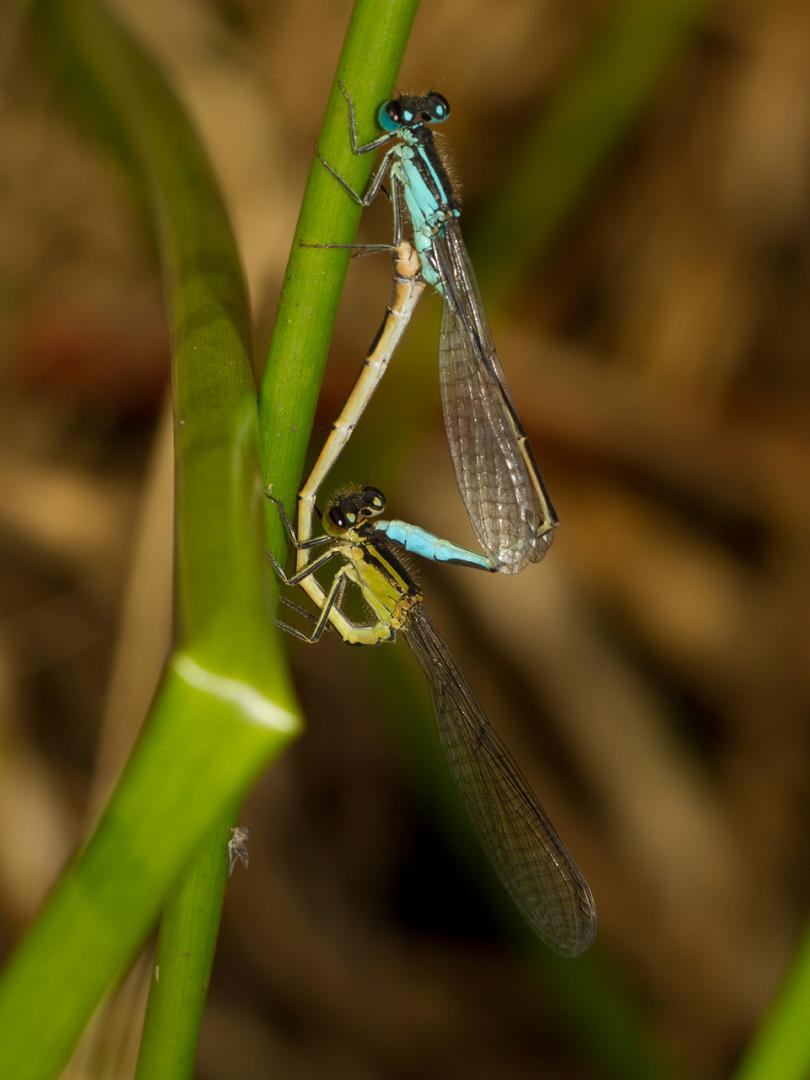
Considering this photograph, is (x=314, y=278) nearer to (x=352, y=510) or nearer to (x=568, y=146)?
(x=352, y=510)

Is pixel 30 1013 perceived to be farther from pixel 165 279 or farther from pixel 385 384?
pixel 385 384

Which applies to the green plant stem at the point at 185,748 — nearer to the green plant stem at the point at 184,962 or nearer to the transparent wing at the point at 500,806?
the green plant stem at the point at 184,962

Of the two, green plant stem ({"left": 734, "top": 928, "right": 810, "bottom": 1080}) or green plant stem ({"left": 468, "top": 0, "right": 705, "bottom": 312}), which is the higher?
green plant stem ({"left": 468, "top": 0, "right": 705, "bottom": 312})

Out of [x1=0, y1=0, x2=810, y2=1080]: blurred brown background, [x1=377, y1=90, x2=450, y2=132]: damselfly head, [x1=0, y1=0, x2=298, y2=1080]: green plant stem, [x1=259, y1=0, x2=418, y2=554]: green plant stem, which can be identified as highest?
[x1=377, y1=90, x2=450, y2=132]: damselfly head

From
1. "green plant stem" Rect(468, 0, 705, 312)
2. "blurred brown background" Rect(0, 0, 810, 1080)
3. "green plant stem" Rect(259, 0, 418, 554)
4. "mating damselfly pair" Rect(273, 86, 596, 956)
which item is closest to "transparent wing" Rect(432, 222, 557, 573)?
"mating damselfly pair" Rect(273, 86, 596, 956)

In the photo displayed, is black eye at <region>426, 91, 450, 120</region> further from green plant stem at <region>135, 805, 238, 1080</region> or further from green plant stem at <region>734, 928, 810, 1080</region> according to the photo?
green plant stem at <region>734, 928, 810, 1080</region>

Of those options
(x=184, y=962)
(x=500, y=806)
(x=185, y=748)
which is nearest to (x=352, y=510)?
(x=500, y=806)
